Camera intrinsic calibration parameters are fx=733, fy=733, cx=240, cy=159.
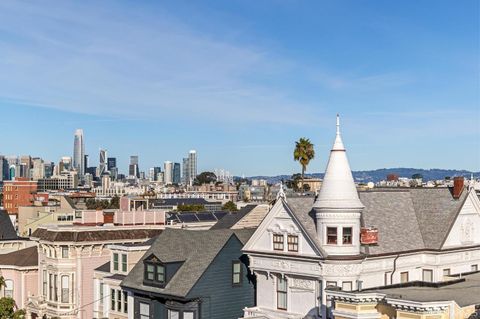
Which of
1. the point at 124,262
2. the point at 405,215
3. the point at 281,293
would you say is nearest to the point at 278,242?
the point at 281,293

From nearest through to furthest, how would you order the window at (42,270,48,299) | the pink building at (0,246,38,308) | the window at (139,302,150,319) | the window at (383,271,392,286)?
1. the window at (383,271,392,286)
2. the window at (139,302,150,319)
3. the window at (42,270,48,299)
4. the pink building at (0,246,38,308)

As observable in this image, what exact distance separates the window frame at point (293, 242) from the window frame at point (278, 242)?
380 millimetres

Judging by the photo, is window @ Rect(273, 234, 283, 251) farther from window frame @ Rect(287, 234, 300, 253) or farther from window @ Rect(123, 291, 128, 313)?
window @ Rect(123, 291, 128, 313)

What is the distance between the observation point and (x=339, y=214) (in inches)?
1310

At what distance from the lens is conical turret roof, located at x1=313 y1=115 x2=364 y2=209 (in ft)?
109

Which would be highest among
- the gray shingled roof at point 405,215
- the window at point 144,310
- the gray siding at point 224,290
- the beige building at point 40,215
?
the gray shingled roof at point 405,215

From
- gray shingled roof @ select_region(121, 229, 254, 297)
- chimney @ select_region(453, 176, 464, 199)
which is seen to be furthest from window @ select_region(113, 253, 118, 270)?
chimney @ select_region(453, 176, 464, 199)

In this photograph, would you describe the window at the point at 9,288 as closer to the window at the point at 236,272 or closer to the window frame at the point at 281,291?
the window at the point at 236,272

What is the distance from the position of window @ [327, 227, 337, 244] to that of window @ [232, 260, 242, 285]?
22.3 feet

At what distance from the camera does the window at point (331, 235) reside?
109ft

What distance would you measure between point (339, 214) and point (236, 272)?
7.80 metres

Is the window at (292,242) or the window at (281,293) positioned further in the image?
the window at (281,293)

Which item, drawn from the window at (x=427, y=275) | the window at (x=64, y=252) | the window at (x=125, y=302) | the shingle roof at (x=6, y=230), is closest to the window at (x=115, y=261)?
the window at (x=125, y=302)

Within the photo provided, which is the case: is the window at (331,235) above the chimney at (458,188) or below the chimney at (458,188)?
below
